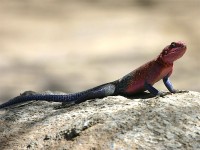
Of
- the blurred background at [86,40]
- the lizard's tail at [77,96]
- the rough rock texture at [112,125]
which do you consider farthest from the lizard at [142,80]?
the blurred background at [86,40]

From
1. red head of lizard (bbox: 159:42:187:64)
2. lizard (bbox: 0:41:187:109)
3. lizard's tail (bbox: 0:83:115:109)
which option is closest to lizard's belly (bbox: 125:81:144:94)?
lizard (bbox: 0:41:187:109)

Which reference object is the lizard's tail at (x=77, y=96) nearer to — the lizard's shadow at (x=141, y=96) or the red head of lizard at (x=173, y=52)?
the lizard's shadow at (x=141, y=96)

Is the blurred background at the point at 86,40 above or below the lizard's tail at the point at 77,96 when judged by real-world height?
above

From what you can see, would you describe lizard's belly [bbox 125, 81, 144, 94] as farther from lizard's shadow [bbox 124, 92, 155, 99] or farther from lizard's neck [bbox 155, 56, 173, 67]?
lizard's neck [bbox 155, 56, 173, 67]

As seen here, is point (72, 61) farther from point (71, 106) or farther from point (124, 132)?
point (124, 132)

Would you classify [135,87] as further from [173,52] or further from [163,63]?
[173,52]
